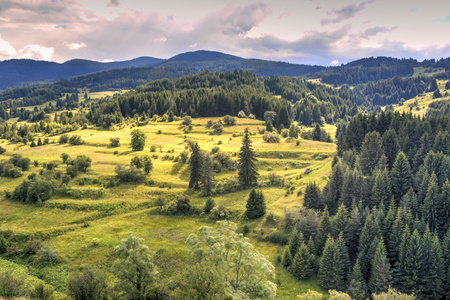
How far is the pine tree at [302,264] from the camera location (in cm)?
4978

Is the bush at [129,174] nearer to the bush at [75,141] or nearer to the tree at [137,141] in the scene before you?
the tree at [137,141]

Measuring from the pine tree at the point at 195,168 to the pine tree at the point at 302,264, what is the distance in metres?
41.7

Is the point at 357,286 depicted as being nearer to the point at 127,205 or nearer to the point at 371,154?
the point at 371,154

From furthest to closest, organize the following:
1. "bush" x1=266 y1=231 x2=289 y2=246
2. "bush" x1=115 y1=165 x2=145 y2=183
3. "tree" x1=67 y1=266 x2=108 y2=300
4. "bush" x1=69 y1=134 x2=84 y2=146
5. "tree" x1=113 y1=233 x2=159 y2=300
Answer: "bush" x1=69 y1=134 x2=84 y2=146, "bush" x1=115 y1=165 x2=145 y2=183, "bush" x1=266 y1=231 x2=289 y2=246, "tree" x1=113 y1=233 x2=159 y2=300, "tree" x1=67 y1=266 x2=108 y2=300

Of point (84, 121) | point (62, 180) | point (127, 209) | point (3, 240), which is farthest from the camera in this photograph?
point (84, 121)

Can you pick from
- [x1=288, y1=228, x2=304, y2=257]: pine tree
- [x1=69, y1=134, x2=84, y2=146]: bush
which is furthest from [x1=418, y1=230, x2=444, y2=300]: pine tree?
[x1=69, y1=134, x2=84, y2=146]: bush

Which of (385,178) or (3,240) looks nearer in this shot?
(3,240)

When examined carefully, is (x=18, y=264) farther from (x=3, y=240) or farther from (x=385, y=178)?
(x=385, y=178)

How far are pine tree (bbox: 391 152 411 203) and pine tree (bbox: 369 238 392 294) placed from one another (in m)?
29.4

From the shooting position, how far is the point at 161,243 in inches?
2320

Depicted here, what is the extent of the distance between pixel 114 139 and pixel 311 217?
95.3 m

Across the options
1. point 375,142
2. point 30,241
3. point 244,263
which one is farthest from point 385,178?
point 30,241

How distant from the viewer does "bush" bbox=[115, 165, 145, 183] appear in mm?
84375

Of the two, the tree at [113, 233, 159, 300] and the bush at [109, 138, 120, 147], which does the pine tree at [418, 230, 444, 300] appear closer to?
the tree at [113, 233, 159, 300]
